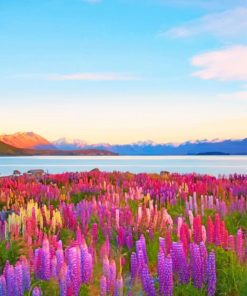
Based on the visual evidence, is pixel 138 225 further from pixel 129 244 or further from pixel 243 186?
pixel 243 186

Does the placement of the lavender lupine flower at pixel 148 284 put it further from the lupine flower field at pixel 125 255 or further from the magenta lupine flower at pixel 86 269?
the magenta lupine flower at pixel 86 269

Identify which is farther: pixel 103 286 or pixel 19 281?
pixel 19 281

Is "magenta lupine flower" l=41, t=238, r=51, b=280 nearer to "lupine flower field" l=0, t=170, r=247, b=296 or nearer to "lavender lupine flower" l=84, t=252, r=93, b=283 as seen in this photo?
"lupine flower field" l=0, t=170, r=247, b=296

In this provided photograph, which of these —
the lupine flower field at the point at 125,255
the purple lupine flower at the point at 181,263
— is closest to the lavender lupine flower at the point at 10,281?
the lupine flower field at the point at 125,255

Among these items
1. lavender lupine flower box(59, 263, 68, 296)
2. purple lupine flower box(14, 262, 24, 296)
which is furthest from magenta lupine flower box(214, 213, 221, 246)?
purple lupine flower box(14, 262, 24, 296)

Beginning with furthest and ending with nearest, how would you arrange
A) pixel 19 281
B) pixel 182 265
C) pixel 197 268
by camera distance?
pixel 182 265, pixel 197 268, pixel 19 281

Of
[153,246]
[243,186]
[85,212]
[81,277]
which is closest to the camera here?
[81,277]

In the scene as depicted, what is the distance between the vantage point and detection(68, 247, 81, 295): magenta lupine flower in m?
5.11

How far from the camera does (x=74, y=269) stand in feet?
17.1

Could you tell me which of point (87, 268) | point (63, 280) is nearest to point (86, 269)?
point (87, 268)

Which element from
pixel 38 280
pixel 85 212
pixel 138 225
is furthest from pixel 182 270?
pixel 85 212

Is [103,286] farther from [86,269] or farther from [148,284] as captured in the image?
[86,269]

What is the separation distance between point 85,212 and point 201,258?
4.12m

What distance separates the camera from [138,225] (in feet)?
26.8
